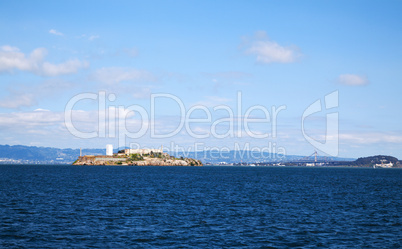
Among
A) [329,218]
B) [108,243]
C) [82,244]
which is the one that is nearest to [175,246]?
[108,243]

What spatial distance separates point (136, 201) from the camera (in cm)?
6769

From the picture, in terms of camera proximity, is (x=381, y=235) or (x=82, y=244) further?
(x=381, y=235)

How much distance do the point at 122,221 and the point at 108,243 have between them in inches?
456

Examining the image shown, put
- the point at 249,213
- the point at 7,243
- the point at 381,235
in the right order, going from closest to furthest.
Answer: the point at 7,243
the point at 381,235
the point at 249,213

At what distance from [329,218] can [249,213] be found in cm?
1123

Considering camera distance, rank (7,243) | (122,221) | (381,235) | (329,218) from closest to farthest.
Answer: (7,243)
(381,235)
(122,221)
(329,218)

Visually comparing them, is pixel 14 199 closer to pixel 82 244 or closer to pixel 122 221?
pixel 122 221

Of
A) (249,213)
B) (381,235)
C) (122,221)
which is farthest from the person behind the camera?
(249,213)

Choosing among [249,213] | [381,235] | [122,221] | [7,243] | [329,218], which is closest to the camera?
[7,243]

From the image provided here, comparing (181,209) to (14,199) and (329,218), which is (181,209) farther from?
(14,199)

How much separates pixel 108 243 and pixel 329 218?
31057 mm

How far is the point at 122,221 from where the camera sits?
46.8 meters

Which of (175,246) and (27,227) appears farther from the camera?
(27,227)

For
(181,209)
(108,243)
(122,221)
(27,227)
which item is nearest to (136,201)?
(181,209)
